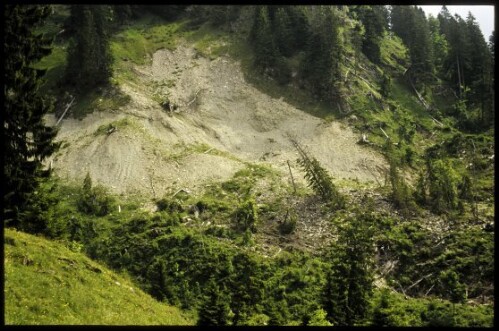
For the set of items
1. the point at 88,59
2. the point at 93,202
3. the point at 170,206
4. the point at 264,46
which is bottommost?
the point at 170,206

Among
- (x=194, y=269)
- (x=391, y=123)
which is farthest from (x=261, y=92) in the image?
(x=194, y=269)

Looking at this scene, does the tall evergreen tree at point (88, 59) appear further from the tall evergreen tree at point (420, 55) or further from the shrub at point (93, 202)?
the tall evergreen tree at point (420, 55)

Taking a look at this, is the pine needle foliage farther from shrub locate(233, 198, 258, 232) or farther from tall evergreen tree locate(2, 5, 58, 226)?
tall evergreen tree locate(2, 5, 58, 226)

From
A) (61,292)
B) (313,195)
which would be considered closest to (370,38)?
(313,195)

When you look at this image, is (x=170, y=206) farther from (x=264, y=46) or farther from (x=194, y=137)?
(x=264, y=46)

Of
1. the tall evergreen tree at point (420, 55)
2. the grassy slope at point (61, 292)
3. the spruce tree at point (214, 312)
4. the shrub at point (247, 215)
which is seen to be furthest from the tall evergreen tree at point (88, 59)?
the tall evergreen tree at point (420, 55)
